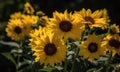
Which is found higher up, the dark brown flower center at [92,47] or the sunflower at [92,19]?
the sunflower at [92,19]

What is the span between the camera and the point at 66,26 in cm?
280

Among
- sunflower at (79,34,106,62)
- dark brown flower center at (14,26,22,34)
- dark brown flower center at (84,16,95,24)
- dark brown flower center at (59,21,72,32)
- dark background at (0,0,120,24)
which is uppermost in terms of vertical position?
dark background at (0,0,120,24)

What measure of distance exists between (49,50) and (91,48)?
27cm

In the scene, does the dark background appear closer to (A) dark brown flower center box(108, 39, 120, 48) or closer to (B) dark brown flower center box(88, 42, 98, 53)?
(A) dark brown flower center box(108, 39, 120, 48)

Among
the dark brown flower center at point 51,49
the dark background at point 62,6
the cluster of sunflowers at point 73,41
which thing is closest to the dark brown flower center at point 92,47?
the cluster of sunflowers at point 73,41

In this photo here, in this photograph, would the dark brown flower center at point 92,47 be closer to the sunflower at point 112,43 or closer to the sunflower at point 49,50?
the sunflower at point 112,43

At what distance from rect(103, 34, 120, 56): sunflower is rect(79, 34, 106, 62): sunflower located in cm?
Result: 6

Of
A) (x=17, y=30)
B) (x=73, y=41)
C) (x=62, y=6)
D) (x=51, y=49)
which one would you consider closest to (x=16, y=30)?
(x=17, y=30)

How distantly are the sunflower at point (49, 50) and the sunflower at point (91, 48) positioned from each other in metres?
0.12

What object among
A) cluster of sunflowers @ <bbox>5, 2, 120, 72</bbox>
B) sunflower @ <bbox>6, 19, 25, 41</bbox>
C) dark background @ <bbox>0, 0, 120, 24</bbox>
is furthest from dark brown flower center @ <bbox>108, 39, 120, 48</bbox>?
dark background @ <bbox>0, 0, 120, 24</bbox>

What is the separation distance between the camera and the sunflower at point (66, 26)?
2.73 metres

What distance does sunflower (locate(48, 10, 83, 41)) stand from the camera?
108 inches

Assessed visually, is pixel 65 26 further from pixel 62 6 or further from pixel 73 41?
pixel 62 6

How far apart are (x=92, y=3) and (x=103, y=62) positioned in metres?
4.14
